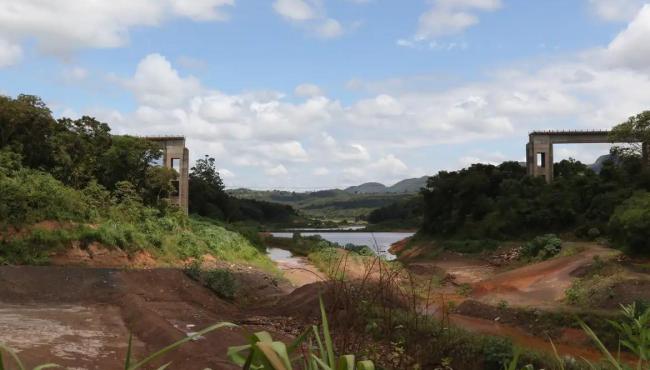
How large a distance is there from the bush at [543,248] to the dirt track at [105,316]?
20459 mm

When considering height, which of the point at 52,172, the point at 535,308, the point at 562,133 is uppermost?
the point at 562,133

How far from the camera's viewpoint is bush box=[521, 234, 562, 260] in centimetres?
3391

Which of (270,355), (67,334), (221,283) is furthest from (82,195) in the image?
(270,355)

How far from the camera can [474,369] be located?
11.7m

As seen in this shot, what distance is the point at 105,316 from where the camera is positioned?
49.8 feet

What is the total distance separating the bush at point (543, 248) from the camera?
33.9 meters

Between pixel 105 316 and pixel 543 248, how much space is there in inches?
1047

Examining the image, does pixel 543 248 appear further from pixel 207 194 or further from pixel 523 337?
pixel 207 194

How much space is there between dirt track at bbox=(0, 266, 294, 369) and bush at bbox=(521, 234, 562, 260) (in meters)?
20.5

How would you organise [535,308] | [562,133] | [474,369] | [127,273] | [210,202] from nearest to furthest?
[474,369] < [127,273] < [535,308] < [562,133] < [210,202]

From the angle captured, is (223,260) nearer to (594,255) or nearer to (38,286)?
(38,286)

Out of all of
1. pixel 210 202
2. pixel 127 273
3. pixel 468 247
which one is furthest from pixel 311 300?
pixel 210 202

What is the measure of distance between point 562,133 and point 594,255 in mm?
26861

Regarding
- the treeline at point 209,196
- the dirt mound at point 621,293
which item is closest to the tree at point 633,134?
the dirt mound at point 621,293
